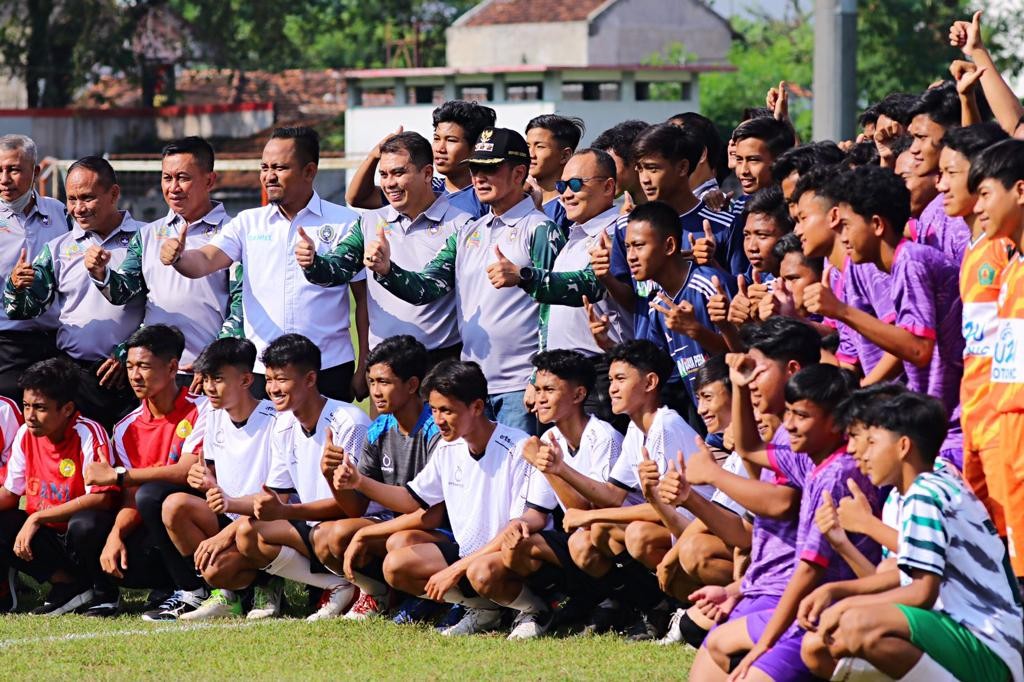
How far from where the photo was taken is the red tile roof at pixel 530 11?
2200 inches

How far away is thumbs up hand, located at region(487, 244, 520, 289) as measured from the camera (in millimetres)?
7219

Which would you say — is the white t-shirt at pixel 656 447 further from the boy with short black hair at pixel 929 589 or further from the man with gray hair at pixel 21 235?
the man with gray hair at pixel 21 235

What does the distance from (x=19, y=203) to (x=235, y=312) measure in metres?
1.62

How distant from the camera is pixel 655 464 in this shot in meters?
6.18

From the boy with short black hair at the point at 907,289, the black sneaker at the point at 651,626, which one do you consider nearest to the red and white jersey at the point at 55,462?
the black sneaker at the point at 651,626

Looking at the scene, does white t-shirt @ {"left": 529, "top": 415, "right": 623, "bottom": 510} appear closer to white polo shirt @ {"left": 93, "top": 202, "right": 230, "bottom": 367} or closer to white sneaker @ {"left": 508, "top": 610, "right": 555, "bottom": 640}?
A: white sneaker @ {"left": 508, "top": 610, "right": 555, "bottom": 640}

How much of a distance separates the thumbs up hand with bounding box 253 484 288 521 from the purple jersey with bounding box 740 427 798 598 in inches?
97.9

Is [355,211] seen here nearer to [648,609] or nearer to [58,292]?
Answer: [58,292]

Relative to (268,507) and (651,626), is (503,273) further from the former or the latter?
(651,626)

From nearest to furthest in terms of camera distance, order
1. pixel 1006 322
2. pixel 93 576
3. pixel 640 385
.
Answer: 1. pixel 1006 322
2. pixel 640 385
3. pixel 93 576

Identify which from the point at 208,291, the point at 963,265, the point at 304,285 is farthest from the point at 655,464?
the point at 208,291

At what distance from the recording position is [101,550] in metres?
7.99

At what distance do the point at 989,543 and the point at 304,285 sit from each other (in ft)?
13.4

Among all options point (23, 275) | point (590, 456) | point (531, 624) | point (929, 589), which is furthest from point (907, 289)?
point (23, 275)
